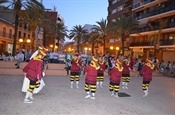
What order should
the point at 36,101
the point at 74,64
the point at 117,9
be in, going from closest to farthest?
the point at 36,101
the point at 74,64
the point at 117,9

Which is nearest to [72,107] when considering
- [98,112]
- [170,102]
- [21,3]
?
[98,112]

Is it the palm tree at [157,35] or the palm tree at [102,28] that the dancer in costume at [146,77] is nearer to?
the palm tree at [157,35]

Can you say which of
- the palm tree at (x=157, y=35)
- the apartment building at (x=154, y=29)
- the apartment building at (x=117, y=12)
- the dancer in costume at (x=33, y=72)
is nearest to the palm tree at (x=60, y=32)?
the apartment building at (x=117, y=12)

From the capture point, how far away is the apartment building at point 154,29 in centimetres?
4350

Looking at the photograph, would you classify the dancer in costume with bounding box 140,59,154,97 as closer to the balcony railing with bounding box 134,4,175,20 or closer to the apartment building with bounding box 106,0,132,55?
the balcony railing with bounding box 134,4,175,20

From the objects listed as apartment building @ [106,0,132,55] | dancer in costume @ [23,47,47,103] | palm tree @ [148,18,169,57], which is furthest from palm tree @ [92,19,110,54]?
dancer in costume @ [23,47,47,103]

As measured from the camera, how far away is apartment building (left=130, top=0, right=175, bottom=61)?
4350cm

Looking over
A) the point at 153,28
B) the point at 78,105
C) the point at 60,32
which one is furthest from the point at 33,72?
the point at 60,32

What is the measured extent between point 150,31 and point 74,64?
37716mm

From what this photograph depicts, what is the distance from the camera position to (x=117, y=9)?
6762 centimetres

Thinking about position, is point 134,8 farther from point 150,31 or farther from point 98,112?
point 98,112

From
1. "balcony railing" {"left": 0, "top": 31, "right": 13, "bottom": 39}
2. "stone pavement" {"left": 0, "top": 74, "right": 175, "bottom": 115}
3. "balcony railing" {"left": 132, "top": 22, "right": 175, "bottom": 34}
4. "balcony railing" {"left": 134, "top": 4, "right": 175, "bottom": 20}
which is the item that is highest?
"balcony railing" {"left": 134, "top": 4, "right": 175, "bottom": 20}

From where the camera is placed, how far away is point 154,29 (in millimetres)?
47594

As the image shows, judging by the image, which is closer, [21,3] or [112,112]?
[112,112]
